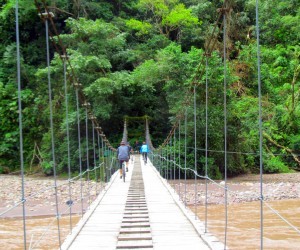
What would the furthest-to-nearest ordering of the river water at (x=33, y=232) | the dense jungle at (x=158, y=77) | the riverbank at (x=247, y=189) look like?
the dense jungle at (x=158, y=77) → the riverbank at (x=247, y=189) → the river water at (x=33, y=232)

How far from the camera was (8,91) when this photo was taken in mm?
Result: 15320

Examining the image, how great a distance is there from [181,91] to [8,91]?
6.83 meters

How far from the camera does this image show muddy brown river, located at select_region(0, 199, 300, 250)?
5672 mm

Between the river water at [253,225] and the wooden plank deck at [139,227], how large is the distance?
1.58 m

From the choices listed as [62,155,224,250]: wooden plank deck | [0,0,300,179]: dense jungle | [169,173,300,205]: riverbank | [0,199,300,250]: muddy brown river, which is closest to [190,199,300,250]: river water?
[0,199,300,250]: muddy brown river

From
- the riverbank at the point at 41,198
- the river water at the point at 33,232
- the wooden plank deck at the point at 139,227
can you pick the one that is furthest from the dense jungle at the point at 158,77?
the wooden plank deck at the point at 139,227

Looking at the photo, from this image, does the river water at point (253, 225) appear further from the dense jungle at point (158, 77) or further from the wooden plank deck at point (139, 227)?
the dense jungle at point (158, 77)

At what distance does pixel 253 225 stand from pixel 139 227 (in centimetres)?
408

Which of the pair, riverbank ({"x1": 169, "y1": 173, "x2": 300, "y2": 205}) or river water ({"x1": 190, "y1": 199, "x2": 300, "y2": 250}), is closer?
river water ({"x1": 190, "y1": 199, "x2": 300, "y2": 250})

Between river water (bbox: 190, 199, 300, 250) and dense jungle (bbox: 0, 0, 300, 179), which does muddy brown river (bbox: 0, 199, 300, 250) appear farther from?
dense jungle (bbox: 0, 0, 300, 179)

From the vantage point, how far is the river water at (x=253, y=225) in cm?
559

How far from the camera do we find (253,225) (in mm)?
6805

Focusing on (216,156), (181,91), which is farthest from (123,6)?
(216,156)

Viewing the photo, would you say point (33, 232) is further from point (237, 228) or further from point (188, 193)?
point (188, 193)
